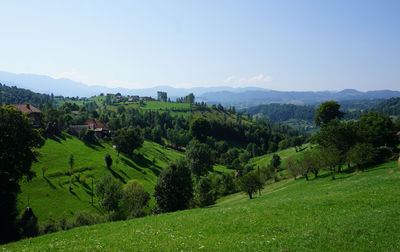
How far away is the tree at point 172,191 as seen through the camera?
42719 mm

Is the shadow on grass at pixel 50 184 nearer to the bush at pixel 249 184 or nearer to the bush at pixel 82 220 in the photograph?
the bush at pixel 82 220

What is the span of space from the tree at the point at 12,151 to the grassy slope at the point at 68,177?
528 centimetres

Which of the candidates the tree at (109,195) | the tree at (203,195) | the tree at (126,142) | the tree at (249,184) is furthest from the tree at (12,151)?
the tree at (126,142)

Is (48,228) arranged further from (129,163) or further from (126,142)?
(126,142)

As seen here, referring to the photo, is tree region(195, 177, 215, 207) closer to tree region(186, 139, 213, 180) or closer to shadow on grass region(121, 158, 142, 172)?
tree region(186, 139, 213, 180)

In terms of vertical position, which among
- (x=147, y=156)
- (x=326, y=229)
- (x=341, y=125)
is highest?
(x=341, y=125)

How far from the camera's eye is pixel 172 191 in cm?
4309

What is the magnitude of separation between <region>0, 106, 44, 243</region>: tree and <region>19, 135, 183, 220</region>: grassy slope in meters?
5.28

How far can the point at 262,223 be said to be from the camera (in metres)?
18.8

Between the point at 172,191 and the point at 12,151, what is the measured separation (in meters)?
24.9

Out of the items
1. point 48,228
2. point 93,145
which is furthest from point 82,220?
point 93,145

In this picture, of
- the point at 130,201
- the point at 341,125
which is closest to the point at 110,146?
the point at 130,201

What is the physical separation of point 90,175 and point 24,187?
17860 mm

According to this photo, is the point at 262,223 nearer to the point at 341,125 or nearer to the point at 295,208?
the point at 295,208
